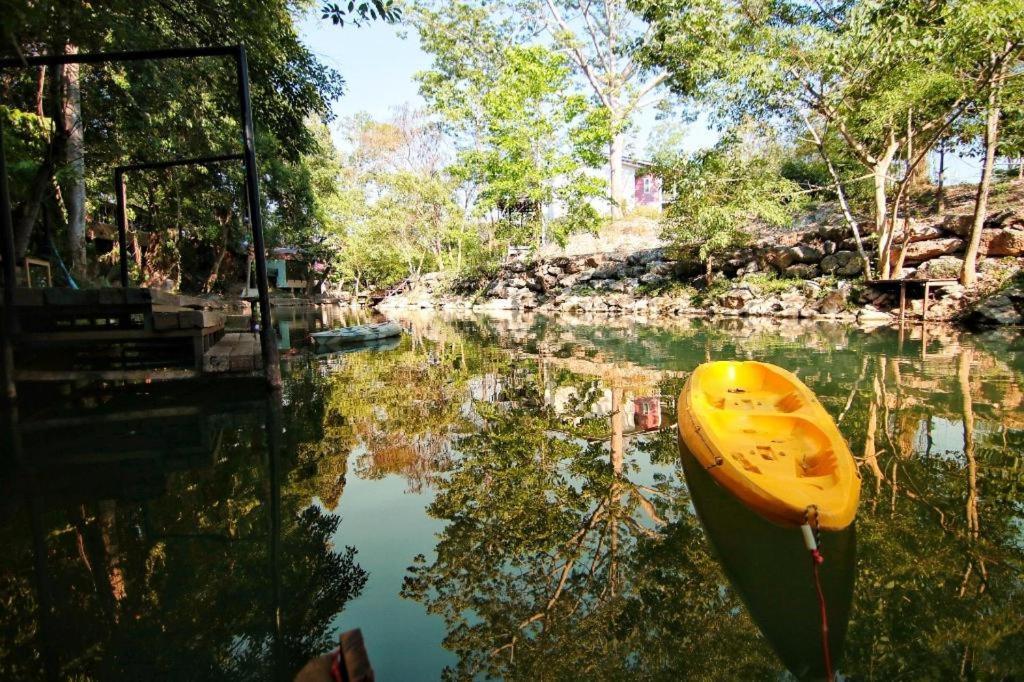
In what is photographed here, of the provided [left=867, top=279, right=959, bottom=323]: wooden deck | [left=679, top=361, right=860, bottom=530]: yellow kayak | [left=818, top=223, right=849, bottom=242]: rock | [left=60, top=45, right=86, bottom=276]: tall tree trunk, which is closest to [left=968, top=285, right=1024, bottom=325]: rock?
[left=867, top=279, right=959, bottom=323]: wooden deck

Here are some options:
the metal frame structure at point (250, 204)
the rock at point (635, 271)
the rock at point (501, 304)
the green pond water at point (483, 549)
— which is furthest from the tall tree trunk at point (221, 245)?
the green pond water at point (483, 549)

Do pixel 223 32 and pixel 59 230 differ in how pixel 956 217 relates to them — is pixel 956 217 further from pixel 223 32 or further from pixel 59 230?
pixel 59 230

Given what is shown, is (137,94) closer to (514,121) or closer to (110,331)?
(110,331)

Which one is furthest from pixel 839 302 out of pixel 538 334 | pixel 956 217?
pixel 538 334

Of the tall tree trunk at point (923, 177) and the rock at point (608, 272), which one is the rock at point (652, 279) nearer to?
the rock at point (608, 272)

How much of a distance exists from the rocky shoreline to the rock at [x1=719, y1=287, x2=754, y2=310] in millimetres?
34

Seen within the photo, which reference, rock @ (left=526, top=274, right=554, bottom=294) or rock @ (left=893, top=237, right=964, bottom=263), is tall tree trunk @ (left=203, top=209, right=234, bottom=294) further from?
rock @ (left=893, top=237, right=964, bottom=263)

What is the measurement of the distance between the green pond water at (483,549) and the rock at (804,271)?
1470cm

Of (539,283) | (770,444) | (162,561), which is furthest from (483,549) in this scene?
(539,283)

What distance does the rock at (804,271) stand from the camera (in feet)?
65.6

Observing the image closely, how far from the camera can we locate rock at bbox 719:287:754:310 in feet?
66.7

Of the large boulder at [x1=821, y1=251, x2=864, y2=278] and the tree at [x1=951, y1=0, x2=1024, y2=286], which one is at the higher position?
the tree at [x1=951, y1=0, x2=1024, y2=286]

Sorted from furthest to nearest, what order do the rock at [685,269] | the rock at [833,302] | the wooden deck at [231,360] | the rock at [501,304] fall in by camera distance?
1. the rock at [501,304]
2. the rock at [685,269]
3. the rock at [833,302]
4. the wooden deck at [231,360]

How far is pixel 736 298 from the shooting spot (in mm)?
20578
